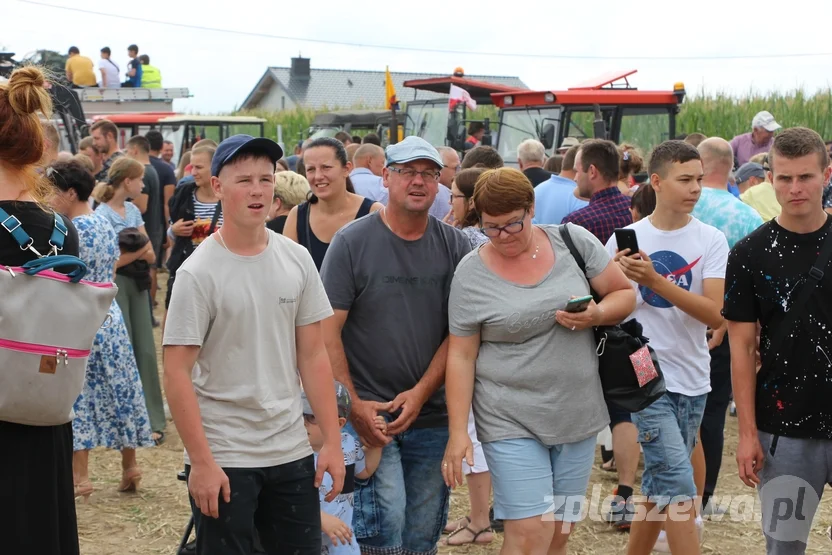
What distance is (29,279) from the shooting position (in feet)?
9.00

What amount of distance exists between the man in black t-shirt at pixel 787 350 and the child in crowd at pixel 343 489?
148cm

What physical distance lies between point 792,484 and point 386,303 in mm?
1739

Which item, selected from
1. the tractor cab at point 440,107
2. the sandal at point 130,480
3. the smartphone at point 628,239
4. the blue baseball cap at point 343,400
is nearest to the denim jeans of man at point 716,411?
the smartphone at point 628,239

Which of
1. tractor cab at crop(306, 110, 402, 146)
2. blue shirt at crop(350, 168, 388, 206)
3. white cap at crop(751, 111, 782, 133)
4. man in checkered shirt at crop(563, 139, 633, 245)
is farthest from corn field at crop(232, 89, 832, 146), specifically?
man in checkered shirt at crop(563, 139, 633, 245)

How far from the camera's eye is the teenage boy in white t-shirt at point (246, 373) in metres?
3.11

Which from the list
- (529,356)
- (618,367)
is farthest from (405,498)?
(618,367)

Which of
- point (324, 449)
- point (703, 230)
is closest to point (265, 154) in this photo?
point (324, 449)

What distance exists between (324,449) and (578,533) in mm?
2713

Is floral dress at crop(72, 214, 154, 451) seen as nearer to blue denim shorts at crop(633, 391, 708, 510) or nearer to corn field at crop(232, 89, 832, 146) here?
blue denim shorts at crop(633, 391, 708, 510)

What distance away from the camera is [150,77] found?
75.1ft

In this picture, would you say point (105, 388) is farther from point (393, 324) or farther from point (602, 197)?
point (602, 197)

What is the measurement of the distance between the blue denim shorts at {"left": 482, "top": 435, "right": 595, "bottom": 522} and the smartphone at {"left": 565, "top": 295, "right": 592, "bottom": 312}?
0.55 meters

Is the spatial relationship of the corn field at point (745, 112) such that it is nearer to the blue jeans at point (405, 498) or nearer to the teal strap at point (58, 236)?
the blue jeans at point (405, 498)

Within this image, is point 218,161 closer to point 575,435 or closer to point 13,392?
point 13,392
